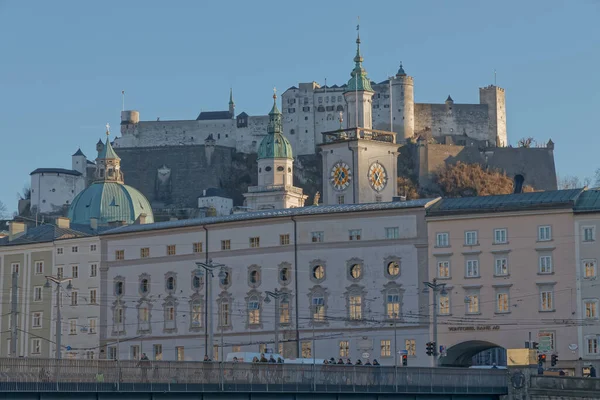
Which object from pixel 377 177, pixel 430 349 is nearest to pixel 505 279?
pixel 430 349

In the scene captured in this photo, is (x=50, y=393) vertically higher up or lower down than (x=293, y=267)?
lower down

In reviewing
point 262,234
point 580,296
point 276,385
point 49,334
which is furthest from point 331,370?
point 49,334

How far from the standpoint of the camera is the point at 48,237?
360 ft

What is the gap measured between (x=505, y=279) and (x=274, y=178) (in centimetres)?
7013

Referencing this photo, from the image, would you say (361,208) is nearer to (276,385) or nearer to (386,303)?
(386,303)

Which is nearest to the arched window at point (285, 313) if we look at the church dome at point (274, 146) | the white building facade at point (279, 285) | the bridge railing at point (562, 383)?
the white building facade at point (279, 285)

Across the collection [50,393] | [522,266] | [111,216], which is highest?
[111,216]

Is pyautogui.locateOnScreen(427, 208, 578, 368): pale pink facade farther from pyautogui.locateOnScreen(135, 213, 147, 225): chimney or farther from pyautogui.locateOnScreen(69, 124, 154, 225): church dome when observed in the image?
pyautogui.locateOnScreen(69, 124, 154, 225): church dome

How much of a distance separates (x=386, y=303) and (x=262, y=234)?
9.72 meters

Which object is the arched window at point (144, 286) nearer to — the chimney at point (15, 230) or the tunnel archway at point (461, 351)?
the chimney at point (15, 230)

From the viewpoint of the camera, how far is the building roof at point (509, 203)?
294 ft

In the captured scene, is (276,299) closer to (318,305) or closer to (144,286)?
(318,305)

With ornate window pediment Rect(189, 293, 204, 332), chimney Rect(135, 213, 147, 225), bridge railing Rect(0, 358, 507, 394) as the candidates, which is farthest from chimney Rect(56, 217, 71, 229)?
bridge railing Rect(0, 358, 507, 394)

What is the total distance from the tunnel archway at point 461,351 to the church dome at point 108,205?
56.6 meters
